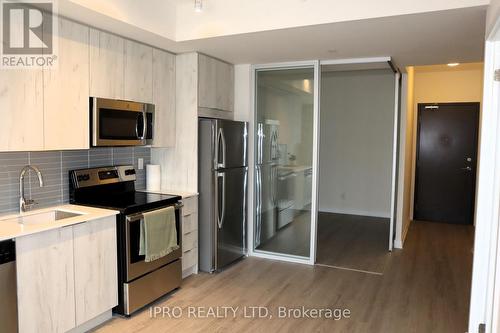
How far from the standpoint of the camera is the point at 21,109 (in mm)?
2539

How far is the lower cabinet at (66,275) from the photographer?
2367 mm

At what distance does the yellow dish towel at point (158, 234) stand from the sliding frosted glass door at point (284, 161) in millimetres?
1486

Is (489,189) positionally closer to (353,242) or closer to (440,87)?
(353,242)

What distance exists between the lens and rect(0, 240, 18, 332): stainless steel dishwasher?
2223 millimetres

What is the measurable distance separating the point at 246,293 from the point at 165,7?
2696 mm

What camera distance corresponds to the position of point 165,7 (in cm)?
334

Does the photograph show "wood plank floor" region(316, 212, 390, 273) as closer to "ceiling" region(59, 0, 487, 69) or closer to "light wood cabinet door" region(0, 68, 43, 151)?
"ceiling" region(59, 0, 487, 69)

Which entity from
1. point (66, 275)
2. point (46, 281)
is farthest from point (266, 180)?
point (46, 281)

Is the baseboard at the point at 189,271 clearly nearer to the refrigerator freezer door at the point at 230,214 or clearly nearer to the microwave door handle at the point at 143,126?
the refrigerator freezer door at the point at 230,214

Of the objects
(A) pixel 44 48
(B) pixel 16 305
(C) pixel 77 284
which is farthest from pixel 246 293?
(A) pixel 44 48

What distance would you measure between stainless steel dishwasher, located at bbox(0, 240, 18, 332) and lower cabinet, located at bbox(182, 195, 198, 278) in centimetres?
170

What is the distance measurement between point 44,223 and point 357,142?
5844 millimetres

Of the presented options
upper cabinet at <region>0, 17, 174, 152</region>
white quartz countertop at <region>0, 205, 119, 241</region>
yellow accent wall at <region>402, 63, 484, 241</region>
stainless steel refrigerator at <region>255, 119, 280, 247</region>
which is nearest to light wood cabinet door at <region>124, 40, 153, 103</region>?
upper cabinet at <region>0, 17, 174, 152</region>

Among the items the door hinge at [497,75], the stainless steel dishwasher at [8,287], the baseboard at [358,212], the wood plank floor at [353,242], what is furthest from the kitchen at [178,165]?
the baseboard at [358,212]
